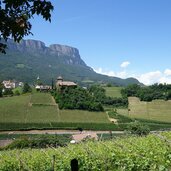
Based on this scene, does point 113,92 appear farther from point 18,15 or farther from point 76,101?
point 18,15

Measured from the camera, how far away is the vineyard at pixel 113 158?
1530 centimetres

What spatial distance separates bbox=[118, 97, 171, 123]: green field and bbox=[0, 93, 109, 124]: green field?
62.7 feet

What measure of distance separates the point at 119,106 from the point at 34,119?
198ft

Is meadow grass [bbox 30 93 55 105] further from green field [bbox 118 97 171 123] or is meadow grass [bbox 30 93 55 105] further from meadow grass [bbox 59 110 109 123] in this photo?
green field [bbox 118 97 171 123]

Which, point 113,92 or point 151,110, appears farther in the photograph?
point 113,92

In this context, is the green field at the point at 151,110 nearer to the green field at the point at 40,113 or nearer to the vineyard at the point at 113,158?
the green field at the point at 40,113

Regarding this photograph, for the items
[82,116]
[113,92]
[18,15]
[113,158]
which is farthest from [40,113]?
[18,15]

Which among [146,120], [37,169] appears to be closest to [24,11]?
[37,169]

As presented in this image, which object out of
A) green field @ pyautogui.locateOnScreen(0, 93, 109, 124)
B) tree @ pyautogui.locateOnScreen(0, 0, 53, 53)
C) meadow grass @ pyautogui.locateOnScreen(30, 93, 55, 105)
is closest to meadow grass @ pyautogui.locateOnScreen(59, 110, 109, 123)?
green field @ pyautogui.locateOnScreen(0, 93, 109, 124)

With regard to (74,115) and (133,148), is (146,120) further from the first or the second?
(133,148)

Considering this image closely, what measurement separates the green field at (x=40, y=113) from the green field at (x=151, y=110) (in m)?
19.1

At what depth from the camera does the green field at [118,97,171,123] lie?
128 metres

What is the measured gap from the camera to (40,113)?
111 meters

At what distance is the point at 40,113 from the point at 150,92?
218 feet
